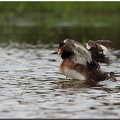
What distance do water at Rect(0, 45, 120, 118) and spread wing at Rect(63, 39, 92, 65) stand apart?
24.6 inches

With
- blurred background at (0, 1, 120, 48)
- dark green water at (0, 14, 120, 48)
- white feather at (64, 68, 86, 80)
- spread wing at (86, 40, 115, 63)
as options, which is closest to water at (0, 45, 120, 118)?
white feather at (64, 68, 86, 80)

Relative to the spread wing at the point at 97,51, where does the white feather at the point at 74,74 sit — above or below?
below

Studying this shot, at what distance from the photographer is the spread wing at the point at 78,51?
10.4 metres

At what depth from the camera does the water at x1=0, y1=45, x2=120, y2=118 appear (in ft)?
25.5

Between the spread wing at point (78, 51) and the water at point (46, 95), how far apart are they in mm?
626

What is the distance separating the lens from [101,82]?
421 inches

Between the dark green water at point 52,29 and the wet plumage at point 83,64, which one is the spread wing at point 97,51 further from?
the dark green water at point 52,29

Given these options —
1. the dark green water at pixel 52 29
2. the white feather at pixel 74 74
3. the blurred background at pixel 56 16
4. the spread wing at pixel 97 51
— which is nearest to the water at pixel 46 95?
the white feather at pixel 74 74

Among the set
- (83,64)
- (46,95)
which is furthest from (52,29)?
(46,95)

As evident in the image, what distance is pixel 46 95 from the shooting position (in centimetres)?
923

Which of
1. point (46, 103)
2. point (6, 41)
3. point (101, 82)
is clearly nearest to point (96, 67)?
point (101, 82)

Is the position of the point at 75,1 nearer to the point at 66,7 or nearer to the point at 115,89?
the point at 66,7

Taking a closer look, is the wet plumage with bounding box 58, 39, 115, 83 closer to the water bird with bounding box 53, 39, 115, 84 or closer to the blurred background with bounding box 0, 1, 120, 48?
the water bird with bounding box 53, 39, 115, 84

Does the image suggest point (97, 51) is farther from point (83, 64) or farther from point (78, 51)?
point (78, 51)
